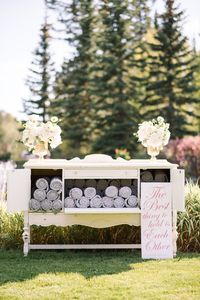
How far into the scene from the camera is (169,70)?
19406 millimetres

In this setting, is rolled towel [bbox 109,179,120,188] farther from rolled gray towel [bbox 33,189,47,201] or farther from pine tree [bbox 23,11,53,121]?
pine tree [bbox 23,11,53,121]

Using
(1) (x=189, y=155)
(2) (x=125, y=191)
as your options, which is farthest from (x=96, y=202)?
(1) (x=189, y=155)

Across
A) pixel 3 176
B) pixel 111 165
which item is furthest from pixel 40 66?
pixel 111 165

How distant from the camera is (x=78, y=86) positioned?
20953 mm

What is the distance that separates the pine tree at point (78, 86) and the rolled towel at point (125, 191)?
49.4ft

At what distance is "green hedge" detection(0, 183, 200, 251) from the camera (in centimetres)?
543

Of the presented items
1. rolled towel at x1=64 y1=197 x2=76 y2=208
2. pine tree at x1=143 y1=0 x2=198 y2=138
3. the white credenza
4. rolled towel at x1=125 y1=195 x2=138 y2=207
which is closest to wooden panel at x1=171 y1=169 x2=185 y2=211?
the white credenza

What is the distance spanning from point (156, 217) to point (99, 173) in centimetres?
66

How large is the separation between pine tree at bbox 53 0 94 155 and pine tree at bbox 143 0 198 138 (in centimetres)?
259

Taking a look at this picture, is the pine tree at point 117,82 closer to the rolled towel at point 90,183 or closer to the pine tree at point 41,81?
the pine tree at point 41,81

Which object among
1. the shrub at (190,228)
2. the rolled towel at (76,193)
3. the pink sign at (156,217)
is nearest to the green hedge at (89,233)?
the shrub at (190,228)

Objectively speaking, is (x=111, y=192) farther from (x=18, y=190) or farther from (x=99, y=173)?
(x=18, y=190)

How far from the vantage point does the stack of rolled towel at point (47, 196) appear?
499 cm

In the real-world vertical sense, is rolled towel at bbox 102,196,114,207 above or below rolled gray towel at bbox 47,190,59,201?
below
